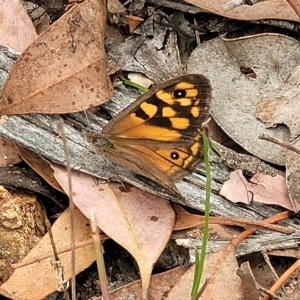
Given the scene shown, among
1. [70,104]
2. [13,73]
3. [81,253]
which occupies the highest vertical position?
[13,73]

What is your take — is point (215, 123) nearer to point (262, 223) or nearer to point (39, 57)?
point (262, 223)

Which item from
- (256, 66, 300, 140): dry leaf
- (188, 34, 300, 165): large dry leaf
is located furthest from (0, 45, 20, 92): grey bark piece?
(256, 66, 300, 140): dry leaf

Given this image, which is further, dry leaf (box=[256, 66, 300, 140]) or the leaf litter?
dry leaf (box=[256, 66, 300, 140])

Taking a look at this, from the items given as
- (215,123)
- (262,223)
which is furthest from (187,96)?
(262,223)

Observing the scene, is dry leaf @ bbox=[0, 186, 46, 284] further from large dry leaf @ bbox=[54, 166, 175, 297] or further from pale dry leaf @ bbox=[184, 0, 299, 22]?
pale dry leaf @ bbox=[184, 0, 299, 22]

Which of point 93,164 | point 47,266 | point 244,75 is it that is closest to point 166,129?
point 93,164

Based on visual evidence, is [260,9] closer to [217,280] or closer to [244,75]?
[244,75]
